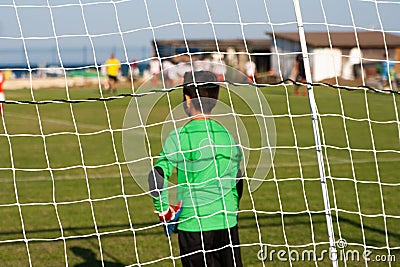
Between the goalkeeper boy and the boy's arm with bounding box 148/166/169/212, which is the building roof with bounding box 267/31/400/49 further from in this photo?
the boy's arm with bounding box 148/166/169/212

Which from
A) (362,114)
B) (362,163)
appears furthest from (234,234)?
(362,114)

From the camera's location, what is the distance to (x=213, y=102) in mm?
4441

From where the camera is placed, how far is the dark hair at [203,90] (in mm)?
4359

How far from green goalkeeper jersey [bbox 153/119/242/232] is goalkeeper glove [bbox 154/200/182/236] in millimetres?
24

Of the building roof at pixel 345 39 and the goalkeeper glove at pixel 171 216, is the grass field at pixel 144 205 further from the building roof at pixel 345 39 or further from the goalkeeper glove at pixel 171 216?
the building roof at pixel 345 39

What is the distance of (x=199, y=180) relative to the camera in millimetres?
4312

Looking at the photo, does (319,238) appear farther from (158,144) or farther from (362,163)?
(158,144)

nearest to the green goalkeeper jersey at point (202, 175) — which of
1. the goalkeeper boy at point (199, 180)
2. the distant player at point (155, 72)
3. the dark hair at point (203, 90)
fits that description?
the goalkeeper boy at point (199, 180)

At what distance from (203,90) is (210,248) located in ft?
3.04

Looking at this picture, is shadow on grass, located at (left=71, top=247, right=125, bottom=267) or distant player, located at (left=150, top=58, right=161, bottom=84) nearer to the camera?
distant player, located at (left=150, top=58, right=161, bottom=84)

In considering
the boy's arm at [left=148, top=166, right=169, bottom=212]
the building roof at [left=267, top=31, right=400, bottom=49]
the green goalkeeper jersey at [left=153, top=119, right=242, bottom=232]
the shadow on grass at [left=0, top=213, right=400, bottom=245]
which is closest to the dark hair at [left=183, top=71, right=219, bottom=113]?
the green goalkeeper jersey at [left=153, top=119, right=242, bottom=232]

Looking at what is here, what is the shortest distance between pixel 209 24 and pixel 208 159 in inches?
41.4

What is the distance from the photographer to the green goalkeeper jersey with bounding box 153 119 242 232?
4.26 m

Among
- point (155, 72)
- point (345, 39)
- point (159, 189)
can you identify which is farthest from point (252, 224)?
point (345, 39)
